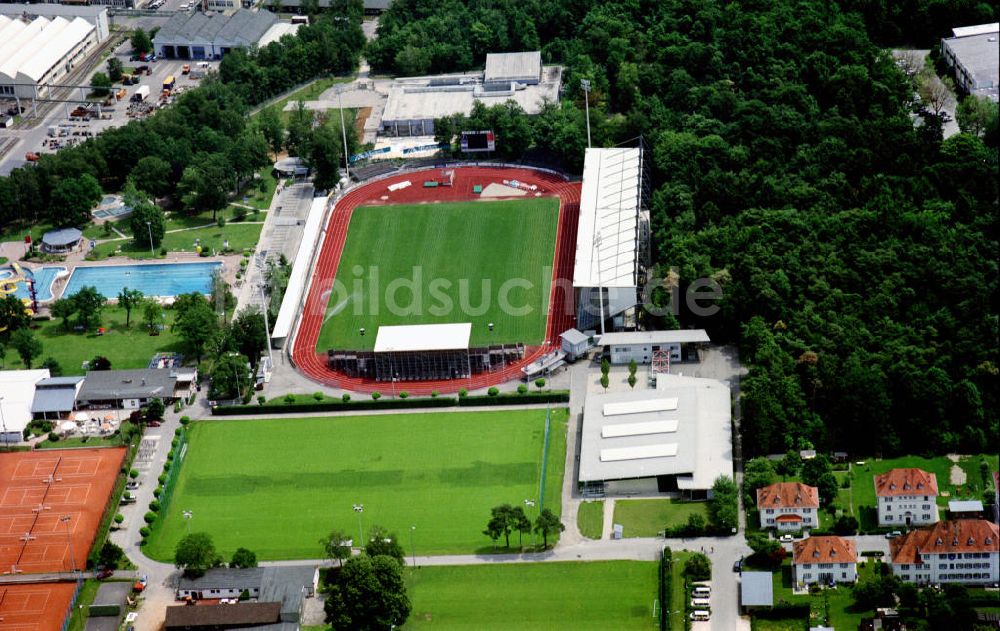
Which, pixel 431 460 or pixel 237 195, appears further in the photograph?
pixel 237 195

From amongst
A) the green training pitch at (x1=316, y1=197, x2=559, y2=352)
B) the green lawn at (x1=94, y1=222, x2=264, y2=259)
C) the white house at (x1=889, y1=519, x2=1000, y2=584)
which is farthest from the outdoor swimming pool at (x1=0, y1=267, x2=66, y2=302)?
the white house at (x1=889, y1=519, x2=1000, y2=584)

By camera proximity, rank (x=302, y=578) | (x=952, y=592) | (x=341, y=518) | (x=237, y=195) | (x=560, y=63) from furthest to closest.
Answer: (x=560, y=63) < (x=237, y=195) < (x=341, y=518) < (x=302, y=578) < (x=952, y=592)

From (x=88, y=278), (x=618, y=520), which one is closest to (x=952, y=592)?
(x=618, y=520)

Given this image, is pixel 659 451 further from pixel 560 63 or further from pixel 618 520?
pixel 560 63

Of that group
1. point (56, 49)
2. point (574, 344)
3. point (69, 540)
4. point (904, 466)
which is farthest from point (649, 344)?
point (56, 49)

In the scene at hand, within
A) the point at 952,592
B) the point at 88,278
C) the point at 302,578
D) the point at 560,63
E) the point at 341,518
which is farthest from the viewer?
the point at 560,63

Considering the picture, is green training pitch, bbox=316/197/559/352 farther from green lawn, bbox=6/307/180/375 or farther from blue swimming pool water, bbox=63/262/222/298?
green lawn, bbox=6/307/180/375

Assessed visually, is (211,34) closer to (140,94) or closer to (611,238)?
(140,94)
